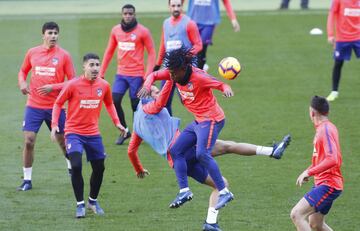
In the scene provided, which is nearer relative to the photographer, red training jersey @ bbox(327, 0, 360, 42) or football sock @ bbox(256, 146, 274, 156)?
football sock @ bbox(256, 146, 274, 156)

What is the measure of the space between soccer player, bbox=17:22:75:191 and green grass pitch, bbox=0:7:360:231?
76 centimetres

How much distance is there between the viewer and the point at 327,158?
39.1ft

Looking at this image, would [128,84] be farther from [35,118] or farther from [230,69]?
[230,69]

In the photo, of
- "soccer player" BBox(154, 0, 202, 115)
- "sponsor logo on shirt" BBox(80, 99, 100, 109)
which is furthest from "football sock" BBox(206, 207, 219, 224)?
"soccer player" BBox(154, 0, 202, 115)

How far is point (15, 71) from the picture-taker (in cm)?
2672

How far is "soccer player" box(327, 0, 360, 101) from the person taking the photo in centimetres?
2206

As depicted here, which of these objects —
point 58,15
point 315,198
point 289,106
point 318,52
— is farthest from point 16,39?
point 315,198

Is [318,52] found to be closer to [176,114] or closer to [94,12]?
[176,114]

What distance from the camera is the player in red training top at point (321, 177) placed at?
12039 mm

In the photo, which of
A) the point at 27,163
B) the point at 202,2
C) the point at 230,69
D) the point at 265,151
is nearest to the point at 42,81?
the point at 27,163

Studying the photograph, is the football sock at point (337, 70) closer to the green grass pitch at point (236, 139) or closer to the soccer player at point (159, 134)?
the green grass pitch at point (236, 139)

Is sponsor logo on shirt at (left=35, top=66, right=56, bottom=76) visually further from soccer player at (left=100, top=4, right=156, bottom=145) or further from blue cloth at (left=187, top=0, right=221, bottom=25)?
blue cloth at (left=187, top=0, right=221, bottom=25)

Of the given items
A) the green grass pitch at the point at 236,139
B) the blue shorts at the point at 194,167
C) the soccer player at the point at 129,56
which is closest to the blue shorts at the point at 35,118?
the green grass pitch at the point at 236,139

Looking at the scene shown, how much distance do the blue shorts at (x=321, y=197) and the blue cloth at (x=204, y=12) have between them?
40.0ft
